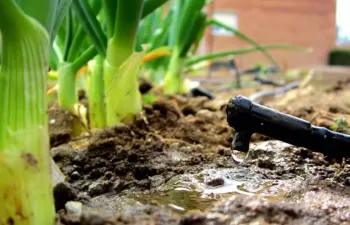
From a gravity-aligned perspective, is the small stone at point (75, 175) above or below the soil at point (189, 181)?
below

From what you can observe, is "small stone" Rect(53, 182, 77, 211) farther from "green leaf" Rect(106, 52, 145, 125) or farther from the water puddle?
"green leaf" Rect(106, 52, 145, 125)

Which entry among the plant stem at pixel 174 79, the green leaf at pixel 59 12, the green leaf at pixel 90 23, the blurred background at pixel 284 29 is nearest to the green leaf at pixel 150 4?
the green leaf at pixel 90 23

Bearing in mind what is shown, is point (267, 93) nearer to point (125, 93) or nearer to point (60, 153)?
point (125, 93)

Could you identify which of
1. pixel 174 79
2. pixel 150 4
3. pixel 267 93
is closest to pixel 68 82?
pixel 150 4

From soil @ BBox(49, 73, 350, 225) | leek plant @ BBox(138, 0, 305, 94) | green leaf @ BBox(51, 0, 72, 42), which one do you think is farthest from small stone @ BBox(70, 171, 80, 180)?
leek plant @ BBox(138, 0, 305, 94)

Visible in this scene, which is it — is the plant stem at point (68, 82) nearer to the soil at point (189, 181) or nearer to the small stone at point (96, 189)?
the soil at point (189, 181)
